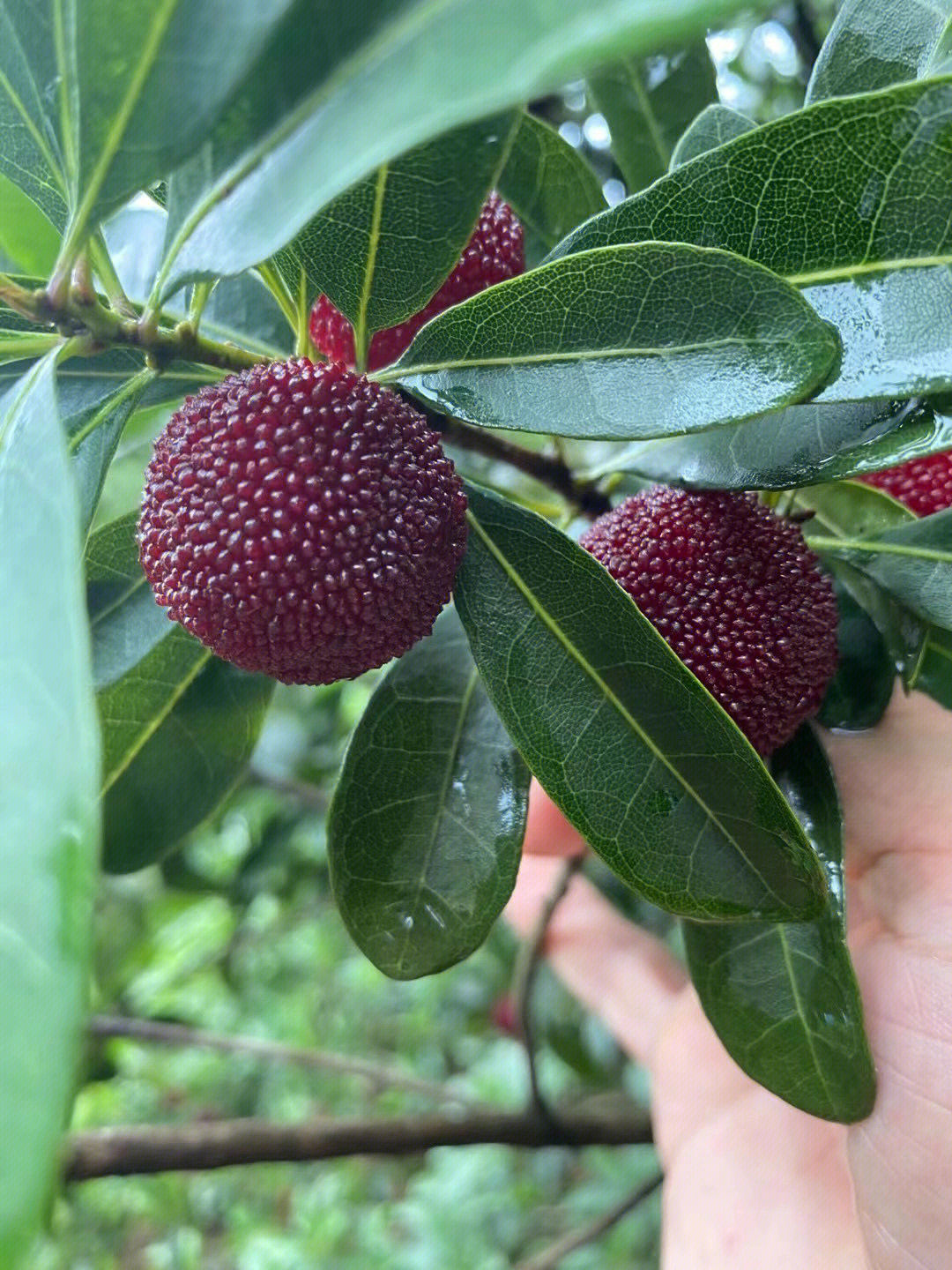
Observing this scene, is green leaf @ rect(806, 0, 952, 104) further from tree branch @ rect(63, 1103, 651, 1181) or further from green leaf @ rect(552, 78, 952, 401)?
tree branch @ rect(63, 1103, 651, 1181)

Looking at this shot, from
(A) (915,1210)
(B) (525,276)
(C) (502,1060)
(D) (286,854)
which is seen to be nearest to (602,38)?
(B) (525,276)

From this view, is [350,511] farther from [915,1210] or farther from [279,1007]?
[279,1007]

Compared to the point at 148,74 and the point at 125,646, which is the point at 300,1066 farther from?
the point at 148,74

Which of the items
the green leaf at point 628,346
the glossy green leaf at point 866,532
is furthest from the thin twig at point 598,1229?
the green leaf at point 628,346

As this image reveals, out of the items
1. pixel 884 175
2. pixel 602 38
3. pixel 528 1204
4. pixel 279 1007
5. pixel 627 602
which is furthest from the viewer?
pixel 279 1007

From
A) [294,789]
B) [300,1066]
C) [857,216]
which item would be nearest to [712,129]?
[857,216]
